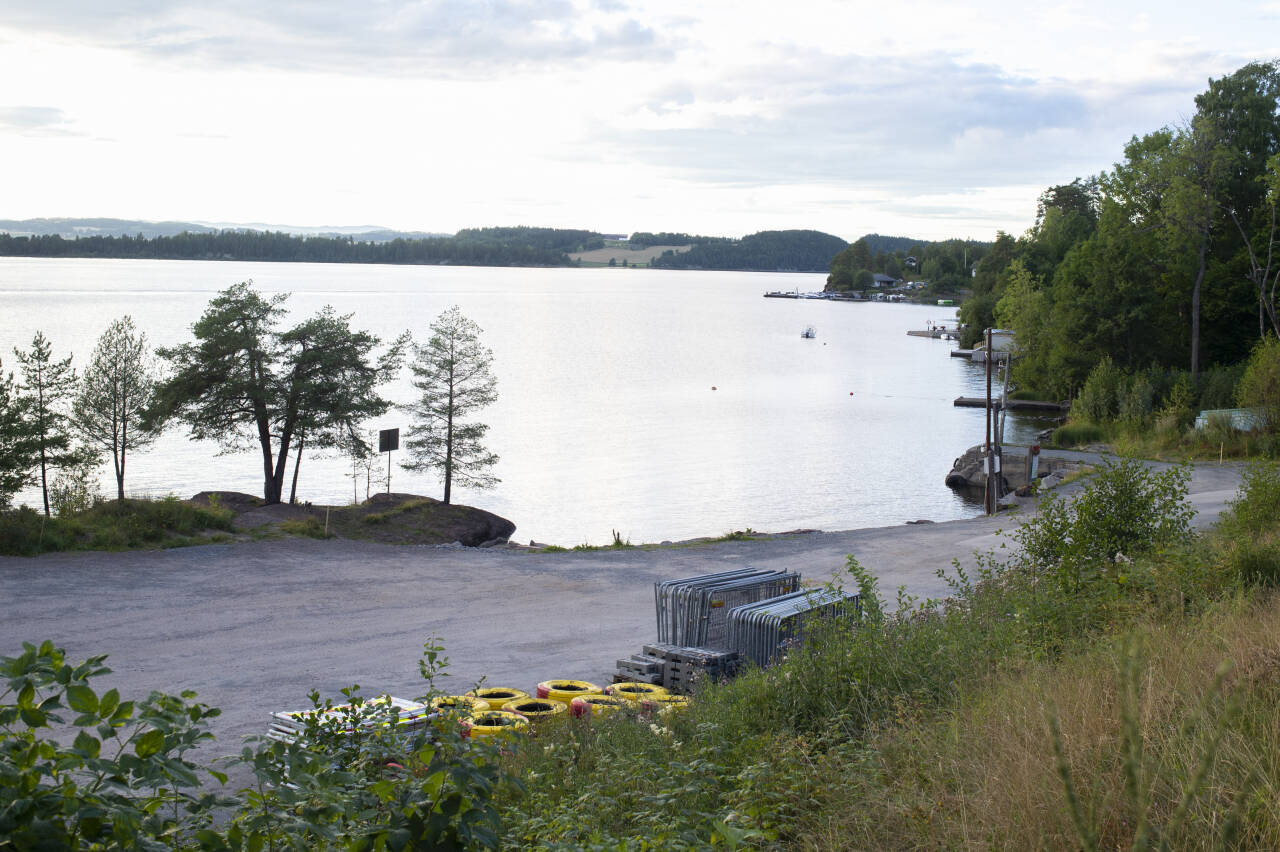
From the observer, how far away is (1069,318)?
60688 mm

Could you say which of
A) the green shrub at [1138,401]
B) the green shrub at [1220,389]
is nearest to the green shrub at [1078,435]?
the green shrub at [1138,401]

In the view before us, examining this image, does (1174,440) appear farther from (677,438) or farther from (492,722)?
(492,722)

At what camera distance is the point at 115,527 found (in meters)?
21.0

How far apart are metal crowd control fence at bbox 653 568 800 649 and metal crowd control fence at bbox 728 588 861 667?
0.71m

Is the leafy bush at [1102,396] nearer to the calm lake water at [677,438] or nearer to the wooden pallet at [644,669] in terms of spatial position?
the calm lake water at [677,438]

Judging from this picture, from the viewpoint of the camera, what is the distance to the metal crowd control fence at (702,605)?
1301 cm

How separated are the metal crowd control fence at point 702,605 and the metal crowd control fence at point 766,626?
2.35ft

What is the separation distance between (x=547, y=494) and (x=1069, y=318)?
118ft

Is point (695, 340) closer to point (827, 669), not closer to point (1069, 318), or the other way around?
point (1069, 318)

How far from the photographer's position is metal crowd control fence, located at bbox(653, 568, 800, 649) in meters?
13.0

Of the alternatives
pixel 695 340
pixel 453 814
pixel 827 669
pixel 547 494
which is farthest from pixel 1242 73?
pixel 695 340

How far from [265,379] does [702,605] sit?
71.9ft

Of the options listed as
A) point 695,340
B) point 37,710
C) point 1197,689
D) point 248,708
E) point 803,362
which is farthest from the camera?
point 695,340

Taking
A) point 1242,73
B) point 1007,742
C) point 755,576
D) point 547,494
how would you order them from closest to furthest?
point 1007,742
point 755,576
point 547,494
point 1242,73
